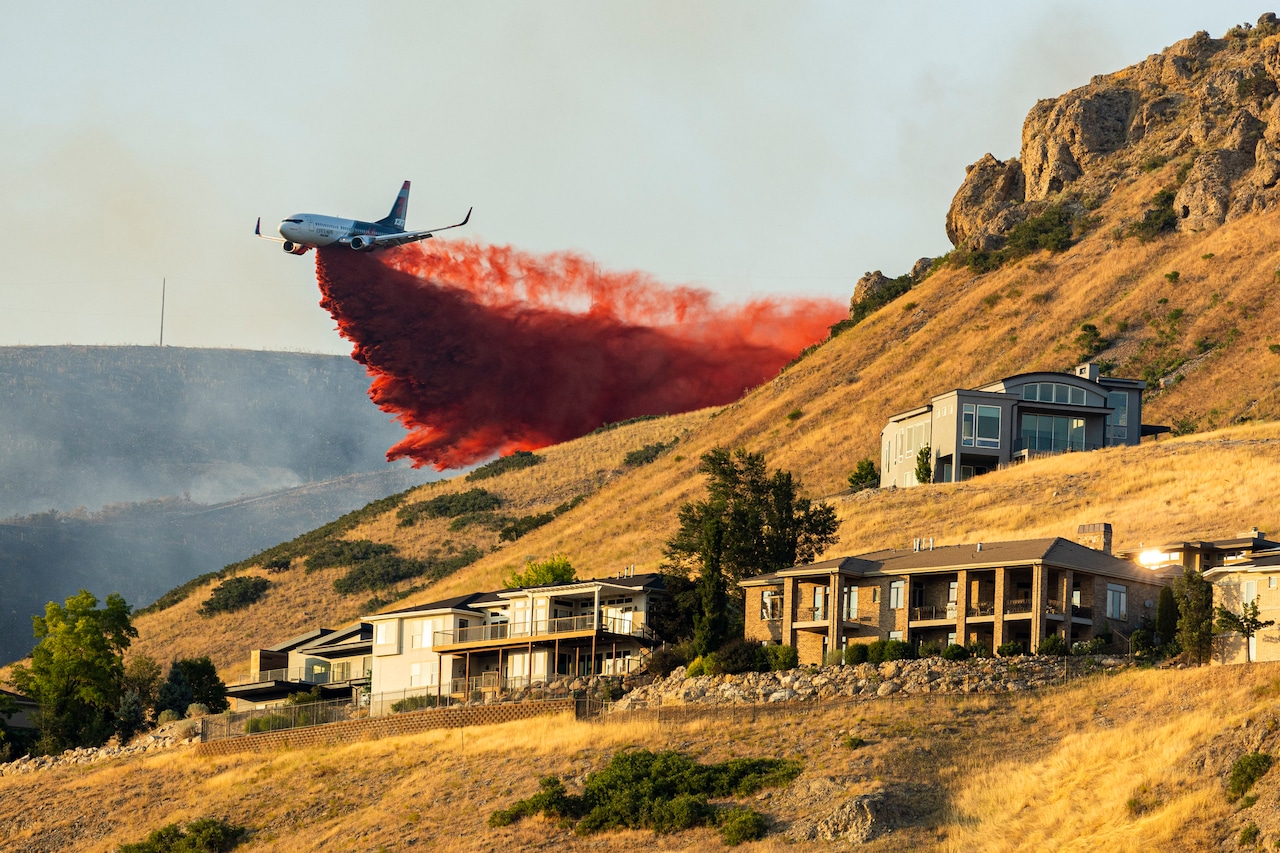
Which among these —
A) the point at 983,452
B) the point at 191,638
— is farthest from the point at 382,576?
the point at 983,452

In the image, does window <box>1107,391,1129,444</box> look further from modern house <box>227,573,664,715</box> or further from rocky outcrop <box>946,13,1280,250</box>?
rocky outcrop <box>946,13,1280,250</box>

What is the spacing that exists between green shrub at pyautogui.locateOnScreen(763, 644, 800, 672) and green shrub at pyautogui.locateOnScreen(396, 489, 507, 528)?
7882 centimetres

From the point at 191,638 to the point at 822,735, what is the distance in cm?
7097

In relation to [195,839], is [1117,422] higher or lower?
higher

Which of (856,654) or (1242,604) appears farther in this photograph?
(856,654)

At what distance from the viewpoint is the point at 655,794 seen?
51125mm

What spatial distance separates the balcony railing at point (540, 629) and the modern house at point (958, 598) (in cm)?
531

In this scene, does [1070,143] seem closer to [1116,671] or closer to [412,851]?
[1116,671]

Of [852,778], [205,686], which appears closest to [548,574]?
[205,686]

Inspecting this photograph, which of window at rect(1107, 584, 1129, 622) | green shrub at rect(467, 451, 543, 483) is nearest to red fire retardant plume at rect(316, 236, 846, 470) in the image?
green shrub at rect(467, 451, 543, 483)

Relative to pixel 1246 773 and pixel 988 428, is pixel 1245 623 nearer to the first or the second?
pixel 1246 773

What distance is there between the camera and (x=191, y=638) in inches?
4564

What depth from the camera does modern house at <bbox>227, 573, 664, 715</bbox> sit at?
69312mm

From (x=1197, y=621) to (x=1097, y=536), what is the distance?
10975 millimetres
